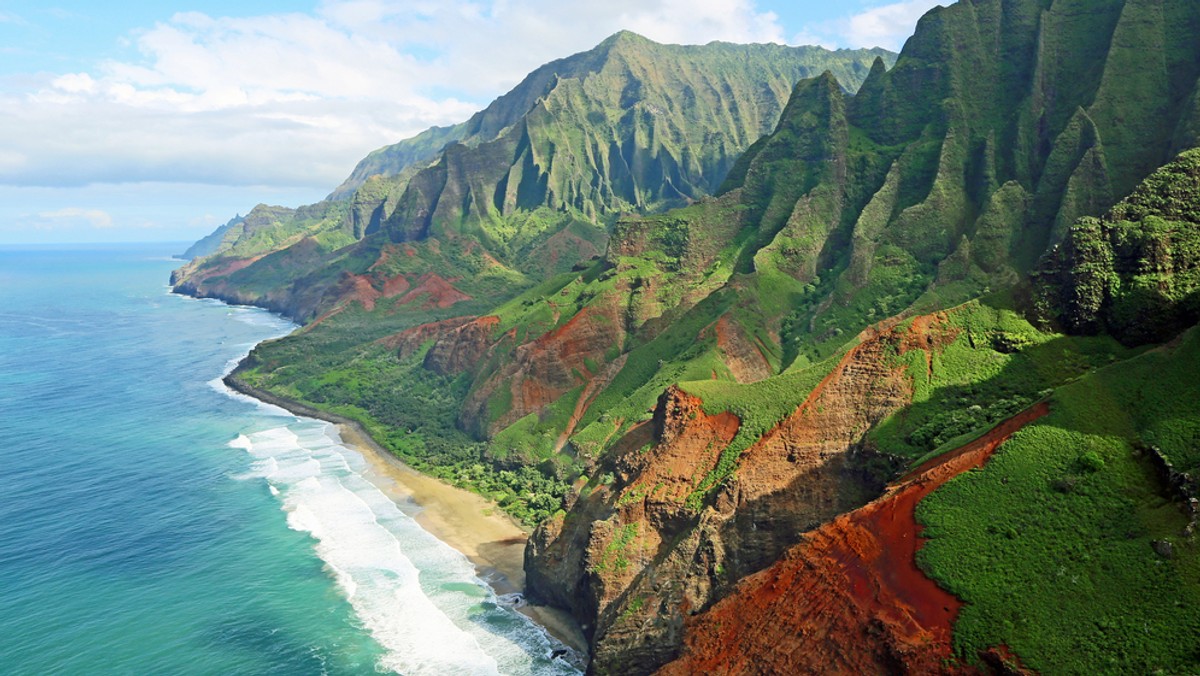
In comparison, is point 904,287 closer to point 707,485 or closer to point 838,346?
point 838,346

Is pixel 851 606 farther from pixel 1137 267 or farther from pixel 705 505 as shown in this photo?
pixel 1137 267

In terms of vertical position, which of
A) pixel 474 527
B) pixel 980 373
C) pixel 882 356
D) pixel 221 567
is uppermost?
pixel 882 356

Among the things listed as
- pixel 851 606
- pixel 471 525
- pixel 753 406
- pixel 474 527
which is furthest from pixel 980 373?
pixel 471 525

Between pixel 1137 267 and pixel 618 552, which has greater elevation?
pixel 1137 267

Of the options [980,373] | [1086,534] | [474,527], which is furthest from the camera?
[474,527]

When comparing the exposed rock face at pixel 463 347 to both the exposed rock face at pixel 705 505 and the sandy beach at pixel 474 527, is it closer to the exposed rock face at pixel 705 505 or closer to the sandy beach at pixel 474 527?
the sandy beach at pixel 474 527

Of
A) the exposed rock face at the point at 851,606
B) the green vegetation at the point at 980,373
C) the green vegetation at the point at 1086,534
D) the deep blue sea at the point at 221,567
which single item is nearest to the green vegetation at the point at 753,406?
the green vegetation at the point at 980,373

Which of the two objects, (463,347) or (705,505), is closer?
(705,505)
